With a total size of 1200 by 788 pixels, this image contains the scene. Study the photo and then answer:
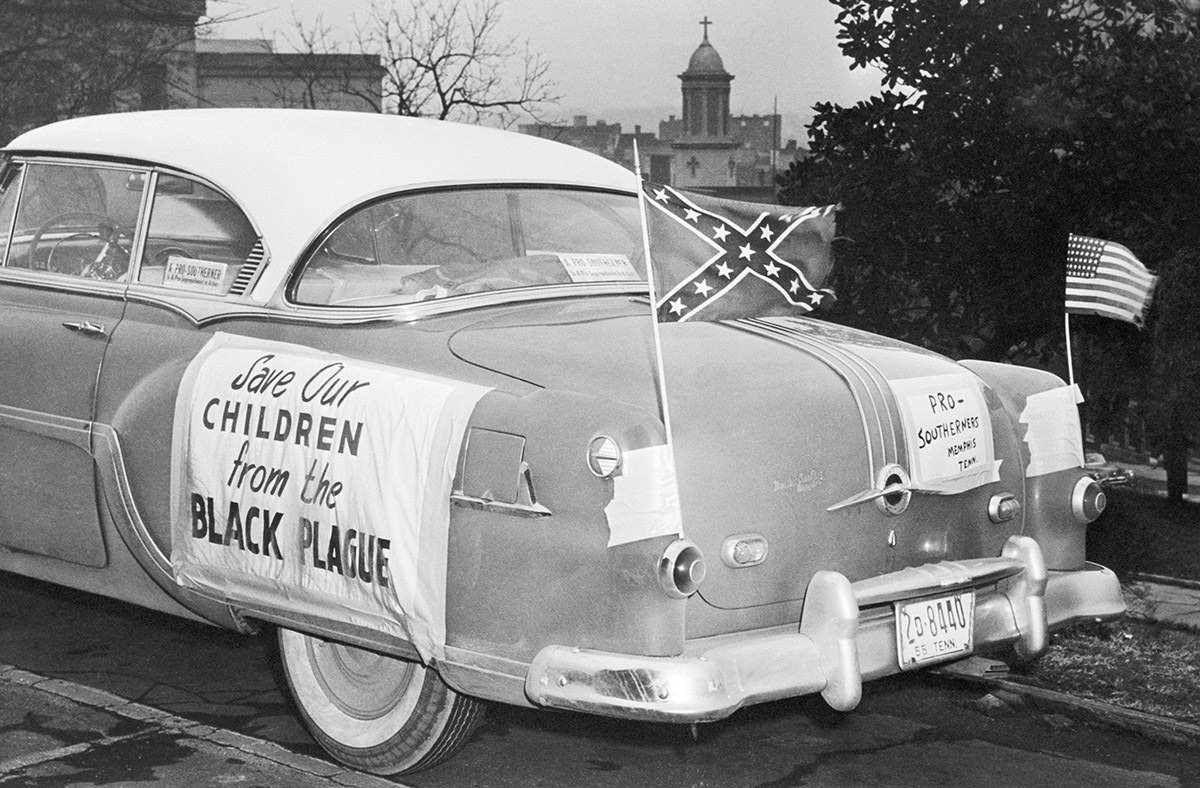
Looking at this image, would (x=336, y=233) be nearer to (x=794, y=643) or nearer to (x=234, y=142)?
(x=234, y=142)

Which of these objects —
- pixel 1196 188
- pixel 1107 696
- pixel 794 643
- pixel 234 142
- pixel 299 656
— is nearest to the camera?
pixel 794 643

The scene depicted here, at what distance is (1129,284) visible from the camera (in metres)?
5.45

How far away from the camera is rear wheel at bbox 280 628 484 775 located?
4.46 m

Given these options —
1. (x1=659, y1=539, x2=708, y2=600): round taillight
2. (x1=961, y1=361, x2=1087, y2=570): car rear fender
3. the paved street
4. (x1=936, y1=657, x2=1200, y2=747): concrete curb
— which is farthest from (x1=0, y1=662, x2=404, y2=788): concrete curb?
(x1=936, y1=657, x2=1200, y2=747): concrete curb

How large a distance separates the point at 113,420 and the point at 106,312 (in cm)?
44

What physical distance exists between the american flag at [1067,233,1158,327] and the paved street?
1.38 meters

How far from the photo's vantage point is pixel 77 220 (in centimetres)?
570

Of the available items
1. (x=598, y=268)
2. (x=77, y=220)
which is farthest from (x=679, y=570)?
(x=77, y=220)

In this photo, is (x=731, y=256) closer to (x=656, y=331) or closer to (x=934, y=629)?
(x=656, y=331)

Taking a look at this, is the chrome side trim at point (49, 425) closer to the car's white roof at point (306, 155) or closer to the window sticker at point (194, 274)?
the window sticker at point (194, 274)

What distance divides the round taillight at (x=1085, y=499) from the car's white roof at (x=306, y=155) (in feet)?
6.14

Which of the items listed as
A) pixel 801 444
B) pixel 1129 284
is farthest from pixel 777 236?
pixel 1129 284

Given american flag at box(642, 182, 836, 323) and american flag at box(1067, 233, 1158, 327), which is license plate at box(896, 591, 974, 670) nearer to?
american flag at box(642, 182, 836, 323)

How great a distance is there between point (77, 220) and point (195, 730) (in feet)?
6.16
